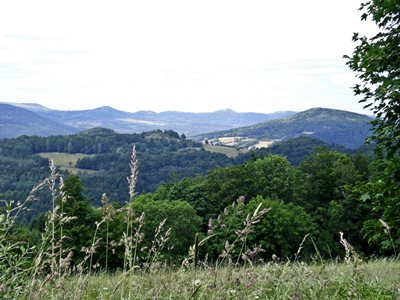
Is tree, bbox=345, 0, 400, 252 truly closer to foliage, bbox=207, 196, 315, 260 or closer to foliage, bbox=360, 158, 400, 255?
foliage, bbox=360, 158, 400, 255

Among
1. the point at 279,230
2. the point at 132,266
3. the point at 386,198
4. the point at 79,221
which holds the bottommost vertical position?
the point at 279,230

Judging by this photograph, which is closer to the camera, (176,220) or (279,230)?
(279,230)

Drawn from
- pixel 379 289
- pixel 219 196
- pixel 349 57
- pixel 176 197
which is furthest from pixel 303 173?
pixel 379 289

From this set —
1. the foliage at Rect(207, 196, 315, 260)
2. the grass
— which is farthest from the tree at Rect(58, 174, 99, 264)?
the grass

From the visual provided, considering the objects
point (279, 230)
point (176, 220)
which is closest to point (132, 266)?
point (279, 230)

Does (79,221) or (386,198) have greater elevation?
(386,198)

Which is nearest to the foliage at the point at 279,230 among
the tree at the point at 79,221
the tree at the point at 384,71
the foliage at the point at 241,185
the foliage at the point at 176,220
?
the foliage at the point at 176,220

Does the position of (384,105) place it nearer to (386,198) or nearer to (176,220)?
(386,198)

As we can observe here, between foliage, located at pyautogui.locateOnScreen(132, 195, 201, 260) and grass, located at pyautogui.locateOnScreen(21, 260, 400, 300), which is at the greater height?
grass, located at pyautogui.locateOnScreen(21, 260, 400, 300)

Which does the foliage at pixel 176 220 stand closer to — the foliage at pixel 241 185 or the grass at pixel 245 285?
the foliage at pixel 241 185

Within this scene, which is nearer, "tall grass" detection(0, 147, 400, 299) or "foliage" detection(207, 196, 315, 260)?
"tall grass" detection(0, 147, 400, 299)

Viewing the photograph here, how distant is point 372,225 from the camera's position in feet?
38.6

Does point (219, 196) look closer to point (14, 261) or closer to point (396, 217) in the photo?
point (396, 217)

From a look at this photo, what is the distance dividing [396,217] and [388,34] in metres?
5.60
